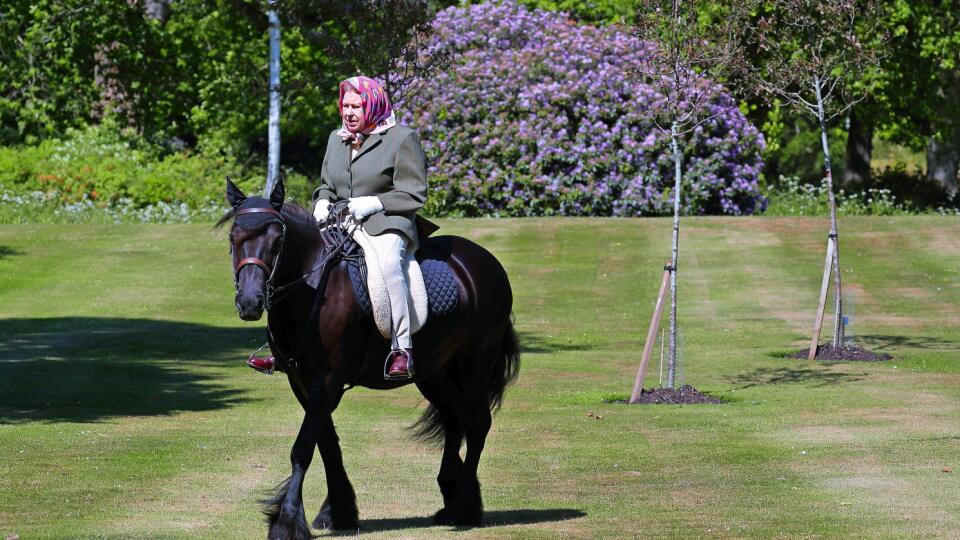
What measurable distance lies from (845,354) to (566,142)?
16.2 metres

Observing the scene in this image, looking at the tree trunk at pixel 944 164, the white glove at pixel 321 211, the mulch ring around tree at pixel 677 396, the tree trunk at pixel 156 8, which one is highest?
the tree trunk at pixel 156 8

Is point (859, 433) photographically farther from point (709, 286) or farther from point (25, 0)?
point (25, 0)

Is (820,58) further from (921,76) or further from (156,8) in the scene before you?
(156,8)

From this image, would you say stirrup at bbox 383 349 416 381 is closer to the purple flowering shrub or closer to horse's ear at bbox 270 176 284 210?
horse's ear at bbox 270 176 284 210

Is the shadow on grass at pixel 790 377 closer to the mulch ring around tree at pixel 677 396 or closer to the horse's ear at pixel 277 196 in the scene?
the mulch ring around tree at pixel 677 396

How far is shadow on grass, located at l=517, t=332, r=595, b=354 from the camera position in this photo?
883 inches

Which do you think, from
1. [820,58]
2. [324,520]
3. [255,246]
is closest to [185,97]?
[820,58]

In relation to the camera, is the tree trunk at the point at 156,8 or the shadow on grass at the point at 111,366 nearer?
the shadow on grass at the point at 111,366

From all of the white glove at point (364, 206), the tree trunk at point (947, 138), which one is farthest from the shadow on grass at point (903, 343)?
the tree trunk at point (947, 138)

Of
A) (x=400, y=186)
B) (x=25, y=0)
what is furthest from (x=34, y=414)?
(x=25, y=0)

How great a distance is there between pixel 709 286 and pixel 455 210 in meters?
10.3

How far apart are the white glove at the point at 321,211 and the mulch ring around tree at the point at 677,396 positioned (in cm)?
826

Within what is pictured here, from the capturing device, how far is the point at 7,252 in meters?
31.9

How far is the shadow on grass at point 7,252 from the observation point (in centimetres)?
3151
